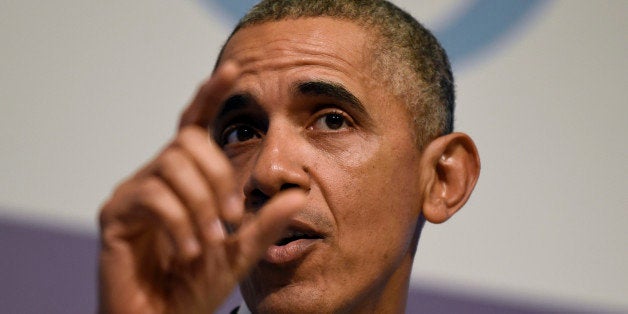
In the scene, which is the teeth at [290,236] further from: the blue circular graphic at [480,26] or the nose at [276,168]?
the blue circular graphic at [480,26]

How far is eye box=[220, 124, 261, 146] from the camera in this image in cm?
171

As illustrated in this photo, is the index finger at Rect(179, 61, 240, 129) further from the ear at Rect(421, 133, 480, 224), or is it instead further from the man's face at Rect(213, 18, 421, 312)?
the ear at Rect(421, 133, 480, 224)

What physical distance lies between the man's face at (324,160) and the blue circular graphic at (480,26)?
82 cm

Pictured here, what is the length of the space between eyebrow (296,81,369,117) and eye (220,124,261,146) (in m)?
0.14

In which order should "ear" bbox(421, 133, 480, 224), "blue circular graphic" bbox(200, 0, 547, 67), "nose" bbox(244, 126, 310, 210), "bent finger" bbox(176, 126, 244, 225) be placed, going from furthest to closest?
"blue circular graphic" bbox(200, 0, 547, 67) < "ear" bbox(421, 133, 480, 224) < "nose" bbox(244, 126, 310, 210) < "bent finger" bbox(176, 126, 244, 225)

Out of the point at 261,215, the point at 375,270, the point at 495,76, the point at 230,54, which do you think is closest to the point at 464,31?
the point at 495,76

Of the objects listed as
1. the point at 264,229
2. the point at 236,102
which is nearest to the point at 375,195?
the point at 236,102

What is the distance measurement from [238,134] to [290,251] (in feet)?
1.10

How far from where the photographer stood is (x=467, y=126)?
2.54 meters

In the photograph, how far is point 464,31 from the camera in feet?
8.46

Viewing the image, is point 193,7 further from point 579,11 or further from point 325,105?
point 579,11

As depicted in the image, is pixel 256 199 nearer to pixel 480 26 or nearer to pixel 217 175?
pixel 217 175

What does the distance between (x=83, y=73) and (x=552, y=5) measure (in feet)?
4.73

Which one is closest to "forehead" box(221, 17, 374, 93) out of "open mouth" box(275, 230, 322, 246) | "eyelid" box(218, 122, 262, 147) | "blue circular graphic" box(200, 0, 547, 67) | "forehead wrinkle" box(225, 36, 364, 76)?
"forehead wrinkle" box(225, 36, 364, 76)
